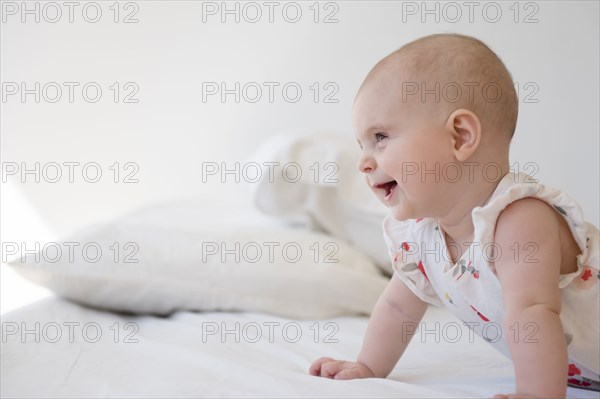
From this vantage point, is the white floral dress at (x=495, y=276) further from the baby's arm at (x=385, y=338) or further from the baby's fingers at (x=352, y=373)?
the baby's fingers at (x=352, y=373)

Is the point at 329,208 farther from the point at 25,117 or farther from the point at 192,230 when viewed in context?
the point at 25,117

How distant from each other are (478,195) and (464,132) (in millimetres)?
88

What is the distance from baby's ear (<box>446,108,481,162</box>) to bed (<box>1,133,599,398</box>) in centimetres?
30

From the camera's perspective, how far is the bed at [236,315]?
34.6 inches

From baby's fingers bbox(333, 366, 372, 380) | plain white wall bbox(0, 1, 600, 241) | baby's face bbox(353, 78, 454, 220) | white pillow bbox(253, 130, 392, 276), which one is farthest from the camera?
plain white wall bbox(0, 1, 600, 241)

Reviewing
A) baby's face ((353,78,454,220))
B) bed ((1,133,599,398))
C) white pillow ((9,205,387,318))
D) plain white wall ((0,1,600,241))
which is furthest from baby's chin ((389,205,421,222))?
plain white wall ((0,1,600,241))

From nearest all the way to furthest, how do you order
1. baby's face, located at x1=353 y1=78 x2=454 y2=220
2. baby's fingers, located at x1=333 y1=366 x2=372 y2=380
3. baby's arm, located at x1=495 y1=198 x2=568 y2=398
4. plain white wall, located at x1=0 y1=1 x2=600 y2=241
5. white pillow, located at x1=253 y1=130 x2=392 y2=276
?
baby's arm, located at x1=495 y1=198 x2=568 y2=398
baby's face, located at x1=353 y1=78 x2=454 y2=220
baby's fingers, located at x1=333 y1=366 x2=372 y2=380
white pillow, located at x1=253 y1=130 x2=392 y2=276
plain white wall, located at x1=0 y1=1 x2=600 y2=241

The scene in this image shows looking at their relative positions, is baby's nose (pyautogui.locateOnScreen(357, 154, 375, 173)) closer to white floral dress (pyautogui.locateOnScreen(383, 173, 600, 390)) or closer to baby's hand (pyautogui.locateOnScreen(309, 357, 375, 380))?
white floral dress (pyautogui.locateOnScreen(383, 173, 600, 390))

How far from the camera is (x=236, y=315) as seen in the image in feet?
4.34

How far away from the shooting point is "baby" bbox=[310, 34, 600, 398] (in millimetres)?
774

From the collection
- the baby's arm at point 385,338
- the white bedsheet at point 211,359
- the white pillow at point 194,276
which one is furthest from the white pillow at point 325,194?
the baby's arm at point 385,338

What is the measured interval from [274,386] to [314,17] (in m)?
1.68

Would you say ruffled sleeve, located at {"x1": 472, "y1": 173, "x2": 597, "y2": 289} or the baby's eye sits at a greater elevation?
the baby's eye

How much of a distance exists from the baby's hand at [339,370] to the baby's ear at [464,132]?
1.13 ft
